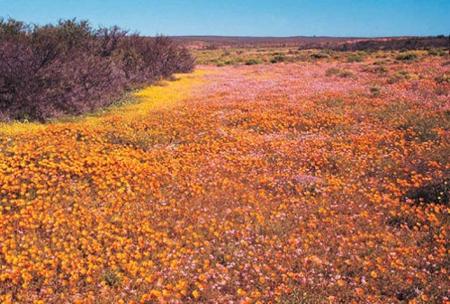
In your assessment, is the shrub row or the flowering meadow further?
the shrub row

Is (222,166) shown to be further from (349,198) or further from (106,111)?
(106,111)

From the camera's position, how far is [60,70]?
16.7 meters

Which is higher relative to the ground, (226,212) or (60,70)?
(60,70)

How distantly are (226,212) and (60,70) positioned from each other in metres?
11.7

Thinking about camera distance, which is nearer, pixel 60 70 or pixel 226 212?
pixel 226 212

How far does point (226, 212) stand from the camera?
789cm

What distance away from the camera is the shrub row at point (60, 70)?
51.0 feet

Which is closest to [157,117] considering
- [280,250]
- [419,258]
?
[280,250]

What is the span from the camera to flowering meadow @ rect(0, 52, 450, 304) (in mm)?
5781

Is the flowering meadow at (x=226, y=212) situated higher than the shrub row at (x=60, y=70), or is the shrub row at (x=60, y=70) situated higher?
the shrub row at (x=60, y=70)

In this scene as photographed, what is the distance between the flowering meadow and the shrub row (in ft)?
5.58

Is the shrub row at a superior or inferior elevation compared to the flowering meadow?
superior

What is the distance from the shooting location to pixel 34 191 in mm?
8391

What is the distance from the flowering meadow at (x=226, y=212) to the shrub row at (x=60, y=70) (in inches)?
66.9
